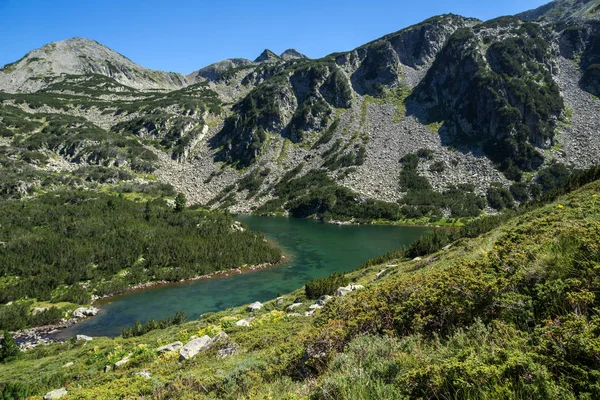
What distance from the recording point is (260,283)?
153 ft

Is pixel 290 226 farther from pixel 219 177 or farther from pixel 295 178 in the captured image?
pixel 219 177

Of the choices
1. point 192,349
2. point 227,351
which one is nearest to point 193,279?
point 192,349

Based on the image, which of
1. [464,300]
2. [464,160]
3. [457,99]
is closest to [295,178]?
[464,160]

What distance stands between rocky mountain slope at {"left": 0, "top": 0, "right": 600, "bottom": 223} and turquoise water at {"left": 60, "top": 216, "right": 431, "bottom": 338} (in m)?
29.8

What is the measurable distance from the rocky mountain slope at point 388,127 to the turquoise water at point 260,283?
1172 inches

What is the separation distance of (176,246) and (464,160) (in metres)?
110

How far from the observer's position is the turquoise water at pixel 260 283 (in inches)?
1404

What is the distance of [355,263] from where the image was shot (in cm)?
5416

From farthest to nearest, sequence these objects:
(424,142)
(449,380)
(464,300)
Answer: (424,142) < (464,300) < (449,380)

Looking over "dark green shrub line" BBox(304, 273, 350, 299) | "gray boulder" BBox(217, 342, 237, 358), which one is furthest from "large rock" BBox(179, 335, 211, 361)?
"dark green shrub line" BBox(304, 273, 350, 299)

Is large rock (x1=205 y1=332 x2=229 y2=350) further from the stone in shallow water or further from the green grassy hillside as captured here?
the stone in shallow water

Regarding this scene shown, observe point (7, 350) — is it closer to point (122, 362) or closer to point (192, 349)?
point (122, 362)

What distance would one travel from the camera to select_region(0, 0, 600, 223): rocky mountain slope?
111312 millimetres

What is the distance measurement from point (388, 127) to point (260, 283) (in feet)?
383
